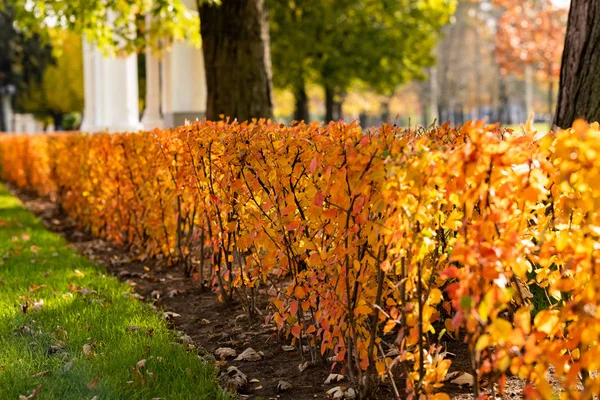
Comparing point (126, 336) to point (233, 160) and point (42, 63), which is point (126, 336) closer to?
point (233, 160)

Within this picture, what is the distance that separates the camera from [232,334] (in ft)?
16.1

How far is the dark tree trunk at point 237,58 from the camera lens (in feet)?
30.0

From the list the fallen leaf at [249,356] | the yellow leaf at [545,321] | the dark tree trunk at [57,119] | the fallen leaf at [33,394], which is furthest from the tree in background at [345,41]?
the dark tree trunk at [57,119]

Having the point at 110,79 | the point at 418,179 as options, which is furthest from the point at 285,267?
the point at 110,79

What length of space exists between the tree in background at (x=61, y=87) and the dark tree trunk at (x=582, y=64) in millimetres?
46677

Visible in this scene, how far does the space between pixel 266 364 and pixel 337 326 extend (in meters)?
0.80

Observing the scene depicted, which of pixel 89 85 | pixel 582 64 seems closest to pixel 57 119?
pixel 89 85

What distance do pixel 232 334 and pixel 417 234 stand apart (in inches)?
88.7

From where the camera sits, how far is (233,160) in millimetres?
4504

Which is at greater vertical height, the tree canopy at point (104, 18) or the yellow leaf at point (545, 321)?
the tree canopy at point (104, 18)

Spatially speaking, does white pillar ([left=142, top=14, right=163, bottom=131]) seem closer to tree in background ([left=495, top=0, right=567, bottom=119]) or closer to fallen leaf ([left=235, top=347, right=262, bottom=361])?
fallen leaf ([left=235, top=347, right=262, bottom=361])

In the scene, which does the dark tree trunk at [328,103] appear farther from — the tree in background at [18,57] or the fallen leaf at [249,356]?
the tree in background at [18,57]

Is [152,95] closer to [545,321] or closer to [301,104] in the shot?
[301,104]

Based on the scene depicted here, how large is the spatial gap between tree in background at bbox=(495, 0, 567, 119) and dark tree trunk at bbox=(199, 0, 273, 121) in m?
31.4
